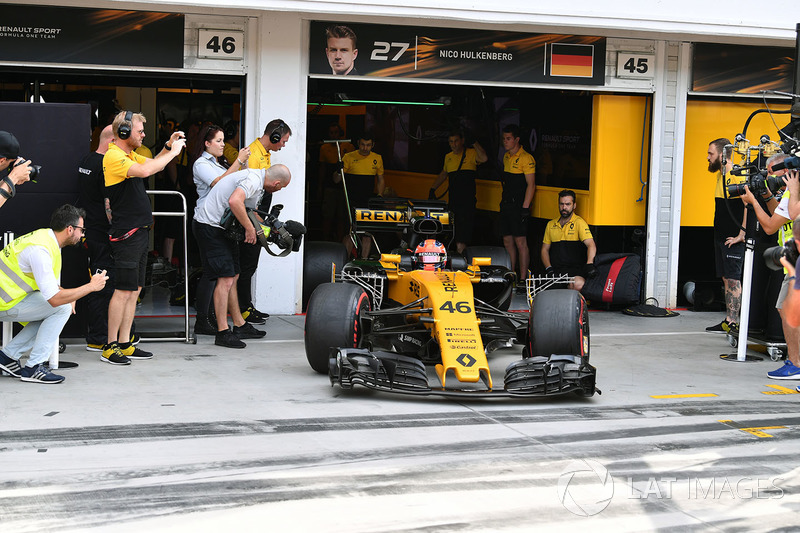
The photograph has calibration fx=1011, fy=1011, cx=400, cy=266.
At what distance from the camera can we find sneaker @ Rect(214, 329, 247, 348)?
9234 mm

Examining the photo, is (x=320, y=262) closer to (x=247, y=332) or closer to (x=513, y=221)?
(x=247, y=332)

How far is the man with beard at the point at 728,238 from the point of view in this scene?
33.9ft

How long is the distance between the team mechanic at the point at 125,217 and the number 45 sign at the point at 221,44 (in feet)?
7.37

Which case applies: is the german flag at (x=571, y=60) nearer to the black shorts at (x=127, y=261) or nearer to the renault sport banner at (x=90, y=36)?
the renault sport banner at (x=90, y=36)

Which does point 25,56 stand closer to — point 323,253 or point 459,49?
point 323,253

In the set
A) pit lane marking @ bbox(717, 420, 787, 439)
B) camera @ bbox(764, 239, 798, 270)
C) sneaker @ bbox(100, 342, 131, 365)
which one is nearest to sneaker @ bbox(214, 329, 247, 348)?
sneaker @ bbox(100, 342, 131, 365)

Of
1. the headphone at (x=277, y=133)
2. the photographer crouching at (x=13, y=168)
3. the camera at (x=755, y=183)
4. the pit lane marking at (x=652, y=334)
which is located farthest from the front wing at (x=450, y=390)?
the pit lane marking at (x=652, y=334)

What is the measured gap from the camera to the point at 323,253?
35.3 ft

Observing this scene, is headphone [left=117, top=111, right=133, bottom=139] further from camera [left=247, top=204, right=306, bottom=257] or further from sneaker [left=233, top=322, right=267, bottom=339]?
sneaker [left=233, top=322, right=267, bottom=339]

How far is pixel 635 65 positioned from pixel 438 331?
19.5 ft

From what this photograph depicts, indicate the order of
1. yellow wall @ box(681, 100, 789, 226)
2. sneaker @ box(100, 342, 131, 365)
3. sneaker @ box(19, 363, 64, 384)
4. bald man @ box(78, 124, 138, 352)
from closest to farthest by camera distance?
sneaker @ box(19, 363, 64, 384)
sneaker @ box(100, 342, 131, 365)
bald man @ box(78, 124, 138, 352)
yellow wall @ box(681, 100, 789, 226)

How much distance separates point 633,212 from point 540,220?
1577 mm

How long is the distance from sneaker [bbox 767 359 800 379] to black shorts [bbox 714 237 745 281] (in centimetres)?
202

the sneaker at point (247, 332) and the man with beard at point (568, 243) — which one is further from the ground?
the man with beard at point (568, 243)
